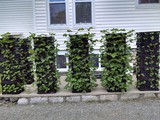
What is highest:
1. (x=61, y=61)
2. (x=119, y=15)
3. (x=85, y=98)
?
(x=119, y=15)

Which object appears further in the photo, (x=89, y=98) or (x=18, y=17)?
(x=18, y=17)

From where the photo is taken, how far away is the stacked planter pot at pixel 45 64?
412cm

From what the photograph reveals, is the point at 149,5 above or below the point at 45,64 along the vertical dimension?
above

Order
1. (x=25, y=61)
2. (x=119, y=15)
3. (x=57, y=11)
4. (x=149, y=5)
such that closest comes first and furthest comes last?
(x=25, y=61), (x=149, y=5), (x=119, y=15), (x=57, y=11)

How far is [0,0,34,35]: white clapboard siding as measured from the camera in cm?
809

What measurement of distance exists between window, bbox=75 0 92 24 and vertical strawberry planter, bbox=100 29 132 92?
2.46 metres

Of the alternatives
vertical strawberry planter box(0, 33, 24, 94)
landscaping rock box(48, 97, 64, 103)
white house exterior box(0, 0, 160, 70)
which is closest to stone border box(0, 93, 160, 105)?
landscaping rock box(48, 97, 64, 103)

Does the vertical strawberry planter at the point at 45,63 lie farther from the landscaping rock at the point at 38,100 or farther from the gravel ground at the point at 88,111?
the gravel ground at the point at 88,111

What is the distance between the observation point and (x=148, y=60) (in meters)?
4.13

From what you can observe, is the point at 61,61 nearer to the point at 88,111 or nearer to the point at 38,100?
the point at 38,100

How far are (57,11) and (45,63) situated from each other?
9.44 feet

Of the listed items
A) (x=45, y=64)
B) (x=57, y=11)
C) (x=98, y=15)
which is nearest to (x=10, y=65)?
(x=45, y=64)

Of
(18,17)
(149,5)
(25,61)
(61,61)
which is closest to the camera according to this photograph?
(25,61)

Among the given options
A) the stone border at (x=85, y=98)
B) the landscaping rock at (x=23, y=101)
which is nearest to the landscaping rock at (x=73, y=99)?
the stone border at (x=85, y=98)
